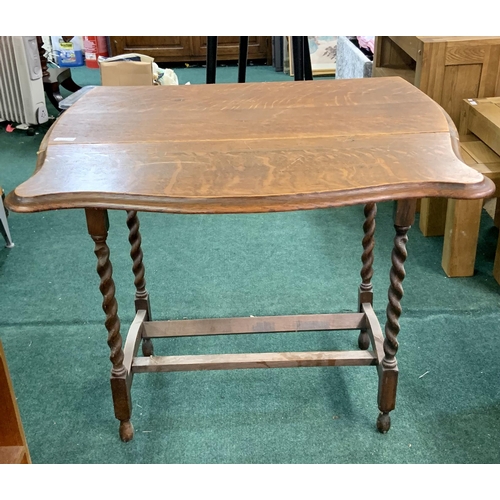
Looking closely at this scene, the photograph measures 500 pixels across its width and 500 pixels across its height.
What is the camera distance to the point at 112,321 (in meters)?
1.58

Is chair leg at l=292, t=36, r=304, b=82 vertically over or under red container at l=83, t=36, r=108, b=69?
over

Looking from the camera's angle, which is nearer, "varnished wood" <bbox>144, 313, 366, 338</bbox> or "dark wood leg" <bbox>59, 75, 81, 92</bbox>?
"varnished wood" <bbox>144, 313, 366, 338</bbox>

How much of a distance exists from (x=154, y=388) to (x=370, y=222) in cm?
81

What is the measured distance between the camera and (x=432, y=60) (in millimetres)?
2486

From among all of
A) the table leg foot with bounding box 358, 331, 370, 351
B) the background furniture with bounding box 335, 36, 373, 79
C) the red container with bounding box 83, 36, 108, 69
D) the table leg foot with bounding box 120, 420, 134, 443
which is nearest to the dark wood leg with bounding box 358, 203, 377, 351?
the table leg foot with bounding box 358, 331, 370, 351

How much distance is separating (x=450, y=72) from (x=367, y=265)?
3.45 ft

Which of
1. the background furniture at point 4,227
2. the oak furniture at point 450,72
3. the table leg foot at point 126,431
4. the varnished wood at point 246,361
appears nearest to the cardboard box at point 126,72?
the background furniture at point 4,227

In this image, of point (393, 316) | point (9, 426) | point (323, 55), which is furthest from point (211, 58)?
point (323, 55)

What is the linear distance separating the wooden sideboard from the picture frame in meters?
0.52

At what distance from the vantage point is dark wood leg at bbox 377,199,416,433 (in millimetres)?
1462

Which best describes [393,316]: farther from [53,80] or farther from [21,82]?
[53,80]

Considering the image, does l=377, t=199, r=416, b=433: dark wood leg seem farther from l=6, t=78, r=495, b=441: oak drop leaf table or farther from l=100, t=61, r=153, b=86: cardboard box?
l=100, t=61, r=153, b=86: cardboard box

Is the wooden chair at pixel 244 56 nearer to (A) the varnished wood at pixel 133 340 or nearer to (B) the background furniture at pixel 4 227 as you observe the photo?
(B) the background furniture at pixel 4 227

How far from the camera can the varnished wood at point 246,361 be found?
5.67 ft
